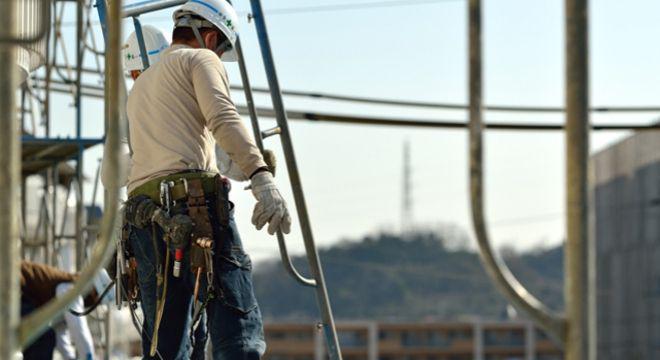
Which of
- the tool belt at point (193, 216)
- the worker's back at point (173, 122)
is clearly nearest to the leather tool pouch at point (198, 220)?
the tool belt at point (193, 216)

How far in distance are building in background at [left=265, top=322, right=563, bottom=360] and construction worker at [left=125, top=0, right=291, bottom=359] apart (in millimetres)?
Answer: 103545

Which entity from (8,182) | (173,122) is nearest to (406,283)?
(173,122)

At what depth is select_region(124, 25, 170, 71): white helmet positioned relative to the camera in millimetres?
7325

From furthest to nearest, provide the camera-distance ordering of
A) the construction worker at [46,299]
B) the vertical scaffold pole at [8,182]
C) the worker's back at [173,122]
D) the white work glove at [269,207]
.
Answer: the construction worker at [46,299]
the worker's back at [173,122]
the white work glove at [269,207]
the vertical scaffold pole at [8,182]

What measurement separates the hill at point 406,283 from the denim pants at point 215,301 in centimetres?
11368

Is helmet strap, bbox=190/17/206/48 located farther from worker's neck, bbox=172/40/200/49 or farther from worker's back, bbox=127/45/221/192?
worker's back, bbox=127/45/221/192

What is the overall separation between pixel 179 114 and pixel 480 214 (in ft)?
8.72

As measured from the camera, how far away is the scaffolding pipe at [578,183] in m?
3.02

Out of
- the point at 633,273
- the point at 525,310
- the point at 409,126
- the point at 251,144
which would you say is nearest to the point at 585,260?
the point at 525,310

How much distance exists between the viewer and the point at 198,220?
546 centimetres

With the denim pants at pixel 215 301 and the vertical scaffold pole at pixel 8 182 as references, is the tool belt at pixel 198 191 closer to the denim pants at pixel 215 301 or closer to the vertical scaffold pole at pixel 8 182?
the denim pants at pixel 215 301

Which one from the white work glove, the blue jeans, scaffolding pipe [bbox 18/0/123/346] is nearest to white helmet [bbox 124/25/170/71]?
the white work glove

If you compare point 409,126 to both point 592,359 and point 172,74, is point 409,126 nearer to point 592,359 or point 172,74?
point 172,74

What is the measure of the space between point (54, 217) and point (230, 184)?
9440mm
